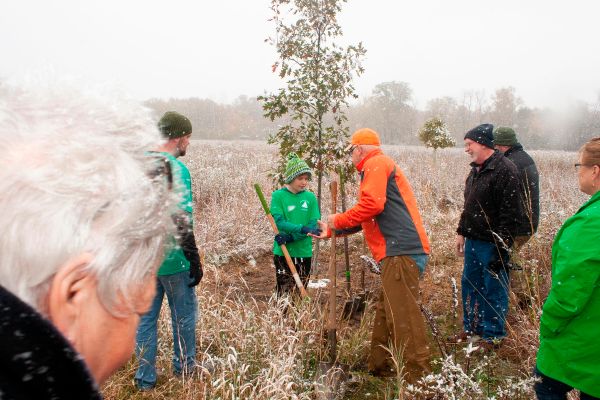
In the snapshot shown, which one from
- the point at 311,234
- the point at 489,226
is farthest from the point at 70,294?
the point at 489,226

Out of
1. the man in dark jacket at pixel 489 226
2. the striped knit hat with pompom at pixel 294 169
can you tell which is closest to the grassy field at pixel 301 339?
the man in dark jacket at pixel 489 226

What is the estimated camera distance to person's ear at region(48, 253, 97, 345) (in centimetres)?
59

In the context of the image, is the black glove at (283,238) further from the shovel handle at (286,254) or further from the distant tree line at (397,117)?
the distant tree line at (397,117)

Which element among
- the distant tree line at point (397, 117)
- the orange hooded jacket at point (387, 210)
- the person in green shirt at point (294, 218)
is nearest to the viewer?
the orange hooded jacket at point (387, 210)

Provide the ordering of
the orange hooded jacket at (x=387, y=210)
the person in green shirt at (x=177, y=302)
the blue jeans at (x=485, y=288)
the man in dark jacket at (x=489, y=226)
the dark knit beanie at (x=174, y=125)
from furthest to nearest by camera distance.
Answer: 1. the blue jeans at (x=485, y=288)
2. the man in dark jacket at (x=489, y=226)
3. the orange hooded jacket at (x=387, y=210)
4. the dark knit beanie at (x=174, y=125)
5. the person in green shirt at (x=177, y=302)

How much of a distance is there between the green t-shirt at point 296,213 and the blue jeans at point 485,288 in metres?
1.58

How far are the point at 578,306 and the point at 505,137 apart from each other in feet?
11.0

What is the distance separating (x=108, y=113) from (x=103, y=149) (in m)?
0.09

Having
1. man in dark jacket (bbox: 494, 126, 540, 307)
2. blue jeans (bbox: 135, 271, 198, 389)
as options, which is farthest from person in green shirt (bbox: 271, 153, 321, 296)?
man in dark jacket (bbox: 494, 126, 540, 307)

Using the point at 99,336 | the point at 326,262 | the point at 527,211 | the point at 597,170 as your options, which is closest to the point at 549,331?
the point at 597,170

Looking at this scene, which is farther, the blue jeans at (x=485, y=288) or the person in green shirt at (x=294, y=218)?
the person in green shirt at (x=294, y=218)

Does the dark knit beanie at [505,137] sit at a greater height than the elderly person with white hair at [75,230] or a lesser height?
greater

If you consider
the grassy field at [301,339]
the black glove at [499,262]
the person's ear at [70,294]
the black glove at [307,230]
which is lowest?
the grassy field at [301,339]

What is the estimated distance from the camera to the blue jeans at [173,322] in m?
2.83
